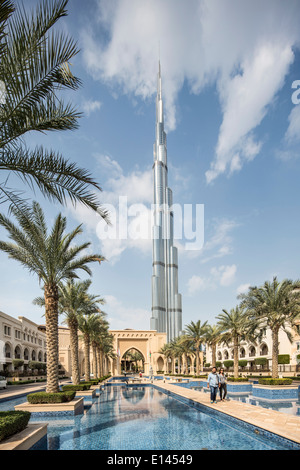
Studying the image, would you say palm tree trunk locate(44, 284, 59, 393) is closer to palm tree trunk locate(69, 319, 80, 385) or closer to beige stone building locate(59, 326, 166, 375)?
palm tree trunk locate(69, 319, 80, 385)

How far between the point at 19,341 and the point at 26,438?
43.3 m

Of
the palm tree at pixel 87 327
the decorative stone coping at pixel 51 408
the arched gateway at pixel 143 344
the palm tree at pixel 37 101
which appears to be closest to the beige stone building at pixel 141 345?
the arched gateway at pixel 143 344

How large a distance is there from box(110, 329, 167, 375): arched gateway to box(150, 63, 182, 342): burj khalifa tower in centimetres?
10872

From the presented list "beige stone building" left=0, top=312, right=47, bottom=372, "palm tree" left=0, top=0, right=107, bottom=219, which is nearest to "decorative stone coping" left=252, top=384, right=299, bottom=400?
"palm tree" left=0, top=0, right=107, bottom=219

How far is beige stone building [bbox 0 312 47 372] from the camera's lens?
40350mm

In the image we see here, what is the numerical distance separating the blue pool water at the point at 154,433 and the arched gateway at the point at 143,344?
174 feet

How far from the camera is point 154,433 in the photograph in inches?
388

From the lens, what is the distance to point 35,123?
7.20 metres

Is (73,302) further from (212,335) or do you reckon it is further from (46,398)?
(212,335)

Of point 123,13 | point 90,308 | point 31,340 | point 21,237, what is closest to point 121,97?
point 123,13

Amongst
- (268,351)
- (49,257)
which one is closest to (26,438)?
(49,257)

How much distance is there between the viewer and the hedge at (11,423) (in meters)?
6.62

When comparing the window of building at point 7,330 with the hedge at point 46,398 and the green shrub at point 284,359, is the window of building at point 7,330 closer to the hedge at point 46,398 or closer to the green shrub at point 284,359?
the hedge at point 46,398
